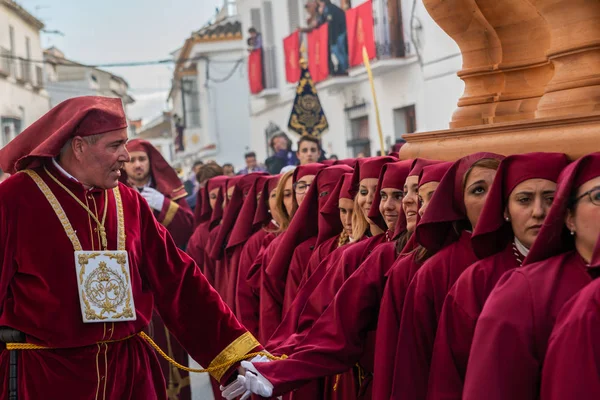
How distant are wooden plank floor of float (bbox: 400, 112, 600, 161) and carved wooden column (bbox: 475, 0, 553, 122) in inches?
17.6

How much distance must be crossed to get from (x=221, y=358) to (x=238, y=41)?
3581 centimetres

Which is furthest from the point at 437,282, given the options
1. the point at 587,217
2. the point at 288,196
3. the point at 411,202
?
the point at 288,196

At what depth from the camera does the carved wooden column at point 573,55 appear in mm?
4453

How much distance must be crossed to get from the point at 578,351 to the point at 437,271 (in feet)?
4.32

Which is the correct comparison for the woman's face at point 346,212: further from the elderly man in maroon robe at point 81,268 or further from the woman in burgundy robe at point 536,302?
the woman in burgundy robe at point 536,302

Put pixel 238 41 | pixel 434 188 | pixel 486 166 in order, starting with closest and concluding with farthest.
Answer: pixel 486 166 → pixel 434 188 → pixel 238 41

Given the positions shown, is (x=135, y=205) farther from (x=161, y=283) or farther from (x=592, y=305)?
(x=592, y=305)

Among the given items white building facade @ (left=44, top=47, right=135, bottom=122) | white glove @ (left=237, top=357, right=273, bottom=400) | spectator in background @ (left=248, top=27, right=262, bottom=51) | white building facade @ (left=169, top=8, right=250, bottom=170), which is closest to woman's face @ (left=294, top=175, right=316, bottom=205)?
white glove @ (left=237, top=357, right=273, bottom=400)

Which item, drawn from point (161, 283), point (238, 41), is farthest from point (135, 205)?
point (238, 41)

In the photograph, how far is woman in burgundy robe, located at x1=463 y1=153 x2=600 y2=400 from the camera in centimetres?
330

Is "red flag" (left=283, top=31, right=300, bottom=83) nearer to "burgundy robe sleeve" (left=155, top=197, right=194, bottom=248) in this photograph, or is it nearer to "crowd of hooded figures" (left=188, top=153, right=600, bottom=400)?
"burgundy robe sleeve" (left=155, top=197, right=194, bottom=248)

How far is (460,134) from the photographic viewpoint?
17.0 ft

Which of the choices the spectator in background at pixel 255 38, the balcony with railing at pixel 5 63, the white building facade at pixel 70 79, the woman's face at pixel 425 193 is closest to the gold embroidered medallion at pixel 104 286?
the woman's face at pixel 425 193

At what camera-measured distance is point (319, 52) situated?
79.8 feet
